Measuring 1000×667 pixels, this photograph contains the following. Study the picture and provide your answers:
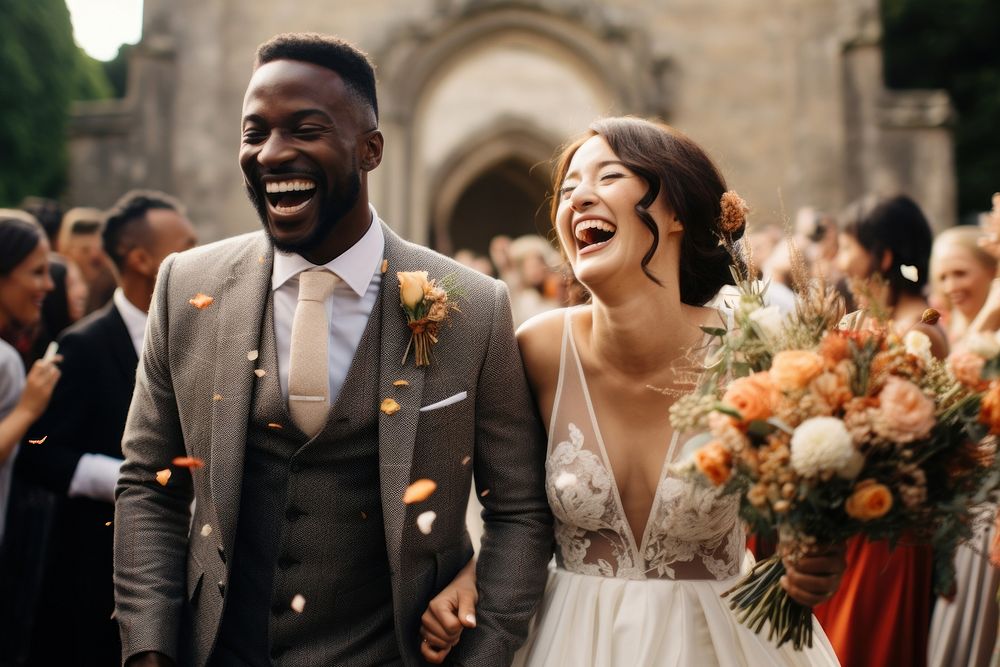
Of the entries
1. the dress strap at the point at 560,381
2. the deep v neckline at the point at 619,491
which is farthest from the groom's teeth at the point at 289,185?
the deep v neckline at the point at 619,491

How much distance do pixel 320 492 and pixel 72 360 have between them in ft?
6.05

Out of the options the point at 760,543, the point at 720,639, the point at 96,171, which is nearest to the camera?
the point at 720,639

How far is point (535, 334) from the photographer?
344 cm

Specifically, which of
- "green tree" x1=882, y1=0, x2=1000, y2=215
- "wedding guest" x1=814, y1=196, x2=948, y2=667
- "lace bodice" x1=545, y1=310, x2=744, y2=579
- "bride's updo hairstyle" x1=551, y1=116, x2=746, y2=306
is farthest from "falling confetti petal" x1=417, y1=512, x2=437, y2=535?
"green tree" x1=882, y1=0, x2=1000, y2=215

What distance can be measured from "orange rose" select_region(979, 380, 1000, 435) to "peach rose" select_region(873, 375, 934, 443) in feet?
0.43

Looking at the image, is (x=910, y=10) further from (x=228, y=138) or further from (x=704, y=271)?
(x=704, y=271)

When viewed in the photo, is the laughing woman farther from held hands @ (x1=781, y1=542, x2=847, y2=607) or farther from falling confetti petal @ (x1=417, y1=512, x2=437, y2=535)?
held hands @ (x1=781, y1=542, x2=847, y2=607)

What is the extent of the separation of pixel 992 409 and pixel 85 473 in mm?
3138

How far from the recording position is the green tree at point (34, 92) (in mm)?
23266

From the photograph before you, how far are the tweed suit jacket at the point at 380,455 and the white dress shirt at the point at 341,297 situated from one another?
5 cm

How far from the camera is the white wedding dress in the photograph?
3.09m

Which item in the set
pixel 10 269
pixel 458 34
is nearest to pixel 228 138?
pixel 458 34

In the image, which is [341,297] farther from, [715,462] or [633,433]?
[715,462]

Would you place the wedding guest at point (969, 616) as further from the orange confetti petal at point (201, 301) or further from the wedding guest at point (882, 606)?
the orange confetti petal at point (201, 301)
